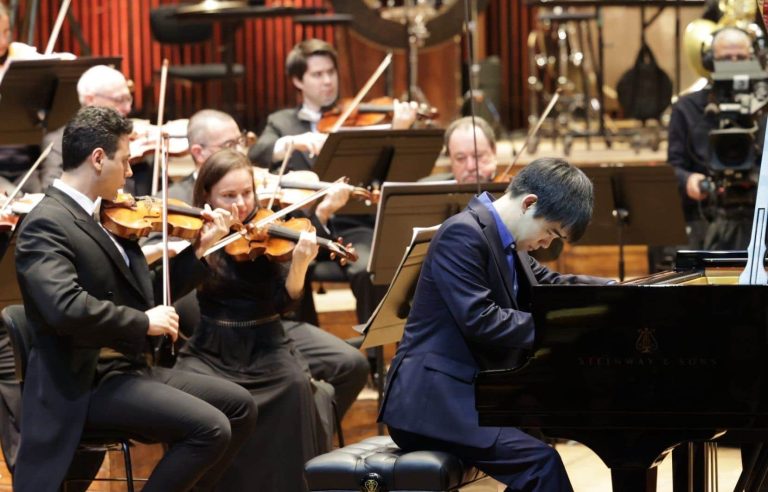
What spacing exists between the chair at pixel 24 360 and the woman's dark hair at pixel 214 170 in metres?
0.75

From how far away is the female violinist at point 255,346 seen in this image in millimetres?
4320

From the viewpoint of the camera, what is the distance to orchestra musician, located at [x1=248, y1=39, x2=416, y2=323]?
214 inches

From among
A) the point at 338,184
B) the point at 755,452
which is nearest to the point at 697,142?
the point at 338,184

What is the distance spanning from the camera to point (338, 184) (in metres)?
4.99

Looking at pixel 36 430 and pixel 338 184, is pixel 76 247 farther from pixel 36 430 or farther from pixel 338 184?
pixel 338 184

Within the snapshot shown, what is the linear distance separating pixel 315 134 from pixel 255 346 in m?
1.32

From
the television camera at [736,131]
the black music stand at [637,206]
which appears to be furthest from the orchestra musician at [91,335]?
the television camera at [736,131]

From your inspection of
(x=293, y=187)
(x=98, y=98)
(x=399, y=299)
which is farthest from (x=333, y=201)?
(x=399, y=299)

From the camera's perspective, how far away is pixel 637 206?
17.1 feet

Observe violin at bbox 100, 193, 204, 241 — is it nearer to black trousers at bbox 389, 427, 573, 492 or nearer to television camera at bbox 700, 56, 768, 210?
black trousers at bbox 389, 427, 573, 492

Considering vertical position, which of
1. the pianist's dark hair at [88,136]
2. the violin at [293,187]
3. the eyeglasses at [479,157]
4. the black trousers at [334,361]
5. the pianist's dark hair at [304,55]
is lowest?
the black trousers at [334,361]

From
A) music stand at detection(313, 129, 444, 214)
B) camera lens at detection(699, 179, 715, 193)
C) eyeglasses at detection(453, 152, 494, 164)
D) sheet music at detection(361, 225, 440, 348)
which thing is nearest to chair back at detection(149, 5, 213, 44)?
music stand at detection(313, 129, 444, 214)

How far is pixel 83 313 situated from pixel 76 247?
0.21 meters

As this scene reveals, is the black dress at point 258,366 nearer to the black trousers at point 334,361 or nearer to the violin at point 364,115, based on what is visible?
the black trousers at point 334,361
